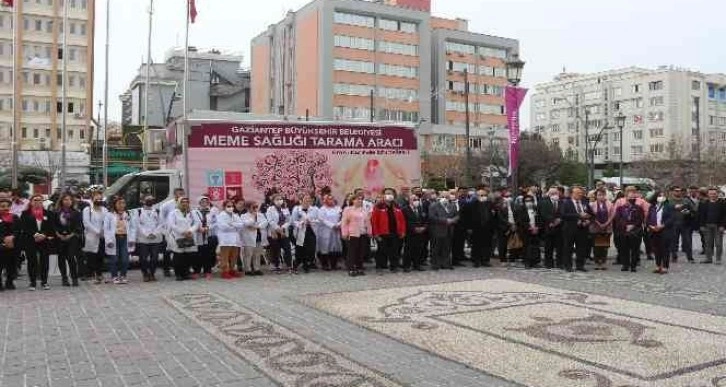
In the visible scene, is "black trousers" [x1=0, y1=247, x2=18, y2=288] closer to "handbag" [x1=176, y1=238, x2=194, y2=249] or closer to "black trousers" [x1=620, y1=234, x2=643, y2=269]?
"handbag" [x1=176, y1=238, x2=194, y2=249]

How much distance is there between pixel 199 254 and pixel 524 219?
7.21 metres

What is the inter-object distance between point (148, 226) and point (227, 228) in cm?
155

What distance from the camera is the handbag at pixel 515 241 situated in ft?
51.7

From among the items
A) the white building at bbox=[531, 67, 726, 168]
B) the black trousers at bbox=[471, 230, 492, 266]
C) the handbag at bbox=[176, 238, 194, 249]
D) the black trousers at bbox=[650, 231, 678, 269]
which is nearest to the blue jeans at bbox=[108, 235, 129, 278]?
the handbag at bbox=[176, 238, 194, 249]

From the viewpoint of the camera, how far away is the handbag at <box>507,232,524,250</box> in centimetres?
1576

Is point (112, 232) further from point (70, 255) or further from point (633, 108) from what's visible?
point (633, 108)

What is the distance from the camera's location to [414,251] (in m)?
15.2

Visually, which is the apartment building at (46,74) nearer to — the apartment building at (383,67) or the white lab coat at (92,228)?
the apartment building at (383,67)

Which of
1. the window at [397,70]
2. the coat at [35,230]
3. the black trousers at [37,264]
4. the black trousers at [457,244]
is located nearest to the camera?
the black trousers at [37,264]

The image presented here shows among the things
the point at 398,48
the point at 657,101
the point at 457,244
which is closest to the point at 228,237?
the point at 457,244

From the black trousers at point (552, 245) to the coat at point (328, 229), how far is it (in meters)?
4.67

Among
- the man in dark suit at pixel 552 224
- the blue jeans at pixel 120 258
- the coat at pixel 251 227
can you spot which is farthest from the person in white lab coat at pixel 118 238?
the man in dark suit at pixel 552 224

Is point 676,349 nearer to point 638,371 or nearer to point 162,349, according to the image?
point 638,371

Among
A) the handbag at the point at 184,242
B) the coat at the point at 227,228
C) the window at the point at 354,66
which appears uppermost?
the window at the point at 354,66
